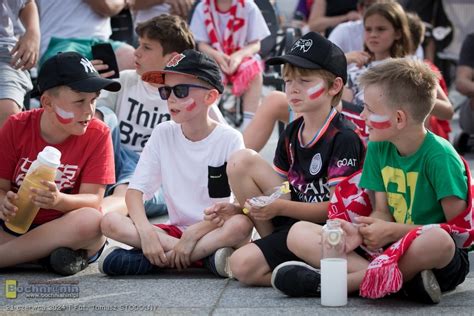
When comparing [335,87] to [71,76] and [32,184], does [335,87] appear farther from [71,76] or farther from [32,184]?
[32,184]

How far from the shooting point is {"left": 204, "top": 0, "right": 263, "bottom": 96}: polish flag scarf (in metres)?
8.67

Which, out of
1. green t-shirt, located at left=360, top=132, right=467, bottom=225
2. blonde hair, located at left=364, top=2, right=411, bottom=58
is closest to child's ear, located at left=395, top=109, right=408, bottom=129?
green t-shirt, located at left=360, top=132, right=467, bottom=225

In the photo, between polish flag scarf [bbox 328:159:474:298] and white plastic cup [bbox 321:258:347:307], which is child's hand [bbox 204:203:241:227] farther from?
white plastic cup [bbox 321:258:347:307]

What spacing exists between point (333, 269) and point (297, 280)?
0.26 meters

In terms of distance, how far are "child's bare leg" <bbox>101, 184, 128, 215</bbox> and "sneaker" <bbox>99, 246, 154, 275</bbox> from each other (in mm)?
943

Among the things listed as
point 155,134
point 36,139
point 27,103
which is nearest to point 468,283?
point 155,134

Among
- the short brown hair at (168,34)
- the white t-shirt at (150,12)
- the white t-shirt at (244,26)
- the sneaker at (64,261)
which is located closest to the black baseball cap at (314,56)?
the sneaker at (64,261)

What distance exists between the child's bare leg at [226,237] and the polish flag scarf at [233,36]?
370cm

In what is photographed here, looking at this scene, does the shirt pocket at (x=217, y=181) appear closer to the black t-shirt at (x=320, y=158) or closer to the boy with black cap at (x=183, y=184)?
the boy with black cap at (x=183, y=184)

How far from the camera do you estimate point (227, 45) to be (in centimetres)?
878

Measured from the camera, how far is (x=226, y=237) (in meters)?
5.04

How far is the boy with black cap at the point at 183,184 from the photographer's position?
505 cm

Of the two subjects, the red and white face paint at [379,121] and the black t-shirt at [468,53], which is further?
the black t-shirt at [468,53]

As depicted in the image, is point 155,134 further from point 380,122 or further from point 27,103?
point 27,103
